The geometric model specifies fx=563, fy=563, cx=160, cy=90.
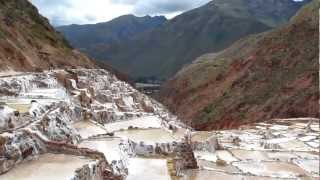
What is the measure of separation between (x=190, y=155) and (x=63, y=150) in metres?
6.50

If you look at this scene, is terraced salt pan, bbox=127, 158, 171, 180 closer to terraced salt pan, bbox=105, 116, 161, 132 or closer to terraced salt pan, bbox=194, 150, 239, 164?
terraced salt pan, bbox=105, 116, 161, 132

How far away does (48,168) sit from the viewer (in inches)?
513

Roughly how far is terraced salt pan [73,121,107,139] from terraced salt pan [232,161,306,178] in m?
6.08

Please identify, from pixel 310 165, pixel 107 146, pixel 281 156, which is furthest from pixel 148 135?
Result: pixel 281 156

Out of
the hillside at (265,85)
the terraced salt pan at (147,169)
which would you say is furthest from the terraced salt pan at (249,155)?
the hillside at (265,85)

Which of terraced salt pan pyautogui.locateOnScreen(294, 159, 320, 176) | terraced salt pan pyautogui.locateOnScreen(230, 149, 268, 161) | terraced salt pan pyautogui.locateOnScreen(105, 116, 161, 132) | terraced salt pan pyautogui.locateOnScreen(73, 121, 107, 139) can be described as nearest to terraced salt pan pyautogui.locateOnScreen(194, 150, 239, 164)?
terraced salt pan pyautogui.locateOnScreen(230, 149, 268, 161)

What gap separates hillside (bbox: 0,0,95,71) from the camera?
125ft

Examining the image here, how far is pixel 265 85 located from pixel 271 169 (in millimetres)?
45741

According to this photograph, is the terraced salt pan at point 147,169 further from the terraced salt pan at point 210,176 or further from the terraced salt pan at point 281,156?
the terraced salt pan at point 281,156

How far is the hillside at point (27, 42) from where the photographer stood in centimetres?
3812

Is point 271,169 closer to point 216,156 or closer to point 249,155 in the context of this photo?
point 216,156

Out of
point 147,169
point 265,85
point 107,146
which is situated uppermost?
point 265,85

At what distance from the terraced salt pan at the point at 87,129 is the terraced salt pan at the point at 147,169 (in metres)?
2.13

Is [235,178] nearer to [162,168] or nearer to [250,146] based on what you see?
[162,168]
